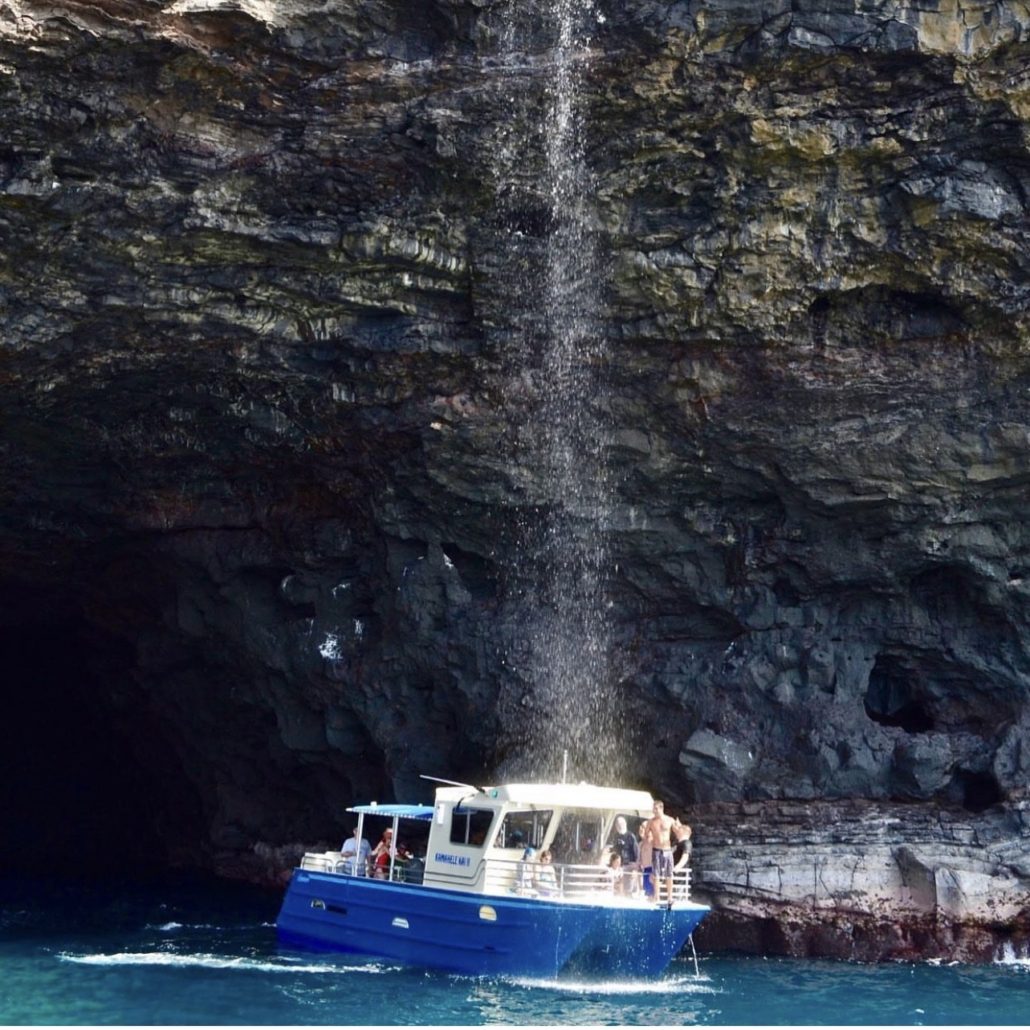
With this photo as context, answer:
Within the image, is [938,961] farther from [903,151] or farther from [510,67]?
[510,67]

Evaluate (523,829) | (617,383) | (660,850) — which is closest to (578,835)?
(523,829)

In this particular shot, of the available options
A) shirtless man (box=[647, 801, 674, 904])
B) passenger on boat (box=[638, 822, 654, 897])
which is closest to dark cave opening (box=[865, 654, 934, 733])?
shirtless man (box=[647, 801, 674, 904])

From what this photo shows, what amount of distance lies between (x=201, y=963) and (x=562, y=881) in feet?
16.8

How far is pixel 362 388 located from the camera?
24953 mm

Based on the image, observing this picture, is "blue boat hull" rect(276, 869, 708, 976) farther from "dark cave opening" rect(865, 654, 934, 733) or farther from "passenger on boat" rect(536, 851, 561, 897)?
"dark cave opening" rect(865, 654, 934, 733)

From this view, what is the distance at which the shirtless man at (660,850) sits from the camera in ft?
67.1

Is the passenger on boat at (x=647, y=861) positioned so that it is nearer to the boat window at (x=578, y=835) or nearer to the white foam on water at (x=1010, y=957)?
the boat window at (x=578, y=835)

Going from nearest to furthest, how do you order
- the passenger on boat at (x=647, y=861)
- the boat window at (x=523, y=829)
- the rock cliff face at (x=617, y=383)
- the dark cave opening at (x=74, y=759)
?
the rock cliff face at (x=617, y=383), the passenger on boat at (x=647, y=861), the boat window at (x=523, y=829), the dark cave opening at (x=74, y=759)

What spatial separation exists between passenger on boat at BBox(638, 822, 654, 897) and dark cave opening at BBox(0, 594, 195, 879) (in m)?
18.8

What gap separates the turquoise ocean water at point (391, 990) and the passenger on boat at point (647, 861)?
1.25 meters

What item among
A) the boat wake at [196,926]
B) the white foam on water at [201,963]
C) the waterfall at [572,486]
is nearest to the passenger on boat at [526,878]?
the white foam on water at [201,963]

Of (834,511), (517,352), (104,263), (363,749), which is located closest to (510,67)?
(517,352)

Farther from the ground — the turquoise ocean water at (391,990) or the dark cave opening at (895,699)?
the dark cave opening at (895,699)

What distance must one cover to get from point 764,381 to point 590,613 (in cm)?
542
